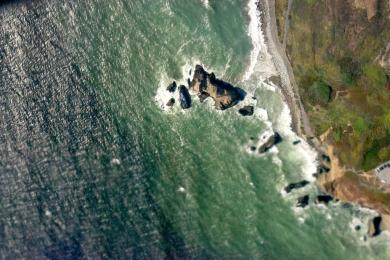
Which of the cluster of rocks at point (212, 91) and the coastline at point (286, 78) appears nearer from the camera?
the coastline at point (286, 78)

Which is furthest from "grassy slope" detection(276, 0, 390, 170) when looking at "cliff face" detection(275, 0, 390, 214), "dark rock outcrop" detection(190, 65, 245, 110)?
"dark rock outcrop" detection(190, 65, 245, 110)

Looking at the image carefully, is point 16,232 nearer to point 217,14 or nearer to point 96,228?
point 96,228

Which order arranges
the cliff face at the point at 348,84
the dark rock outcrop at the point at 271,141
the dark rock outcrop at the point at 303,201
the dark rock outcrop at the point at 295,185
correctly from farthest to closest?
1. the dark rock outcrop at the point at 271,141
2. the dark rock outcrop at the point at 295,185
3. the dark rock outcrop at the point at 303,201
4. the cliff face at the point at 348,84

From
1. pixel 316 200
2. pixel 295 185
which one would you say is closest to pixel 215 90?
pixel 295 185

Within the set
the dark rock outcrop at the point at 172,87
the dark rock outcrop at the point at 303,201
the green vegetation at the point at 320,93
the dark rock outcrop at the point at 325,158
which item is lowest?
the dark rock outcrop at the point at 303,201

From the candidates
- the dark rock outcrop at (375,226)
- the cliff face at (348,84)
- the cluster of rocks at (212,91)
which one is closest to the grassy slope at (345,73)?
the cliff face at (348,84)

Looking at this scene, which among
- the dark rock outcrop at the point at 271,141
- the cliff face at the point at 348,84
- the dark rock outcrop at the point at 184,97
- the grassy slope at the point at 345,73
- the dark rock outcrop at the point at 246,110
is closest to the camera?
the cliff face at the point at 348,84

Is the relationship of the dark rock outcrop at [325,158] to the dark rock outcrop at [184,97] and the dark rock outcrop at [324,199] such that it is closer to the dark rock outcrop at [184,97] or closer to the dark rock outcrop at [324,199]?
the dark rock outcrop at [324,199]
